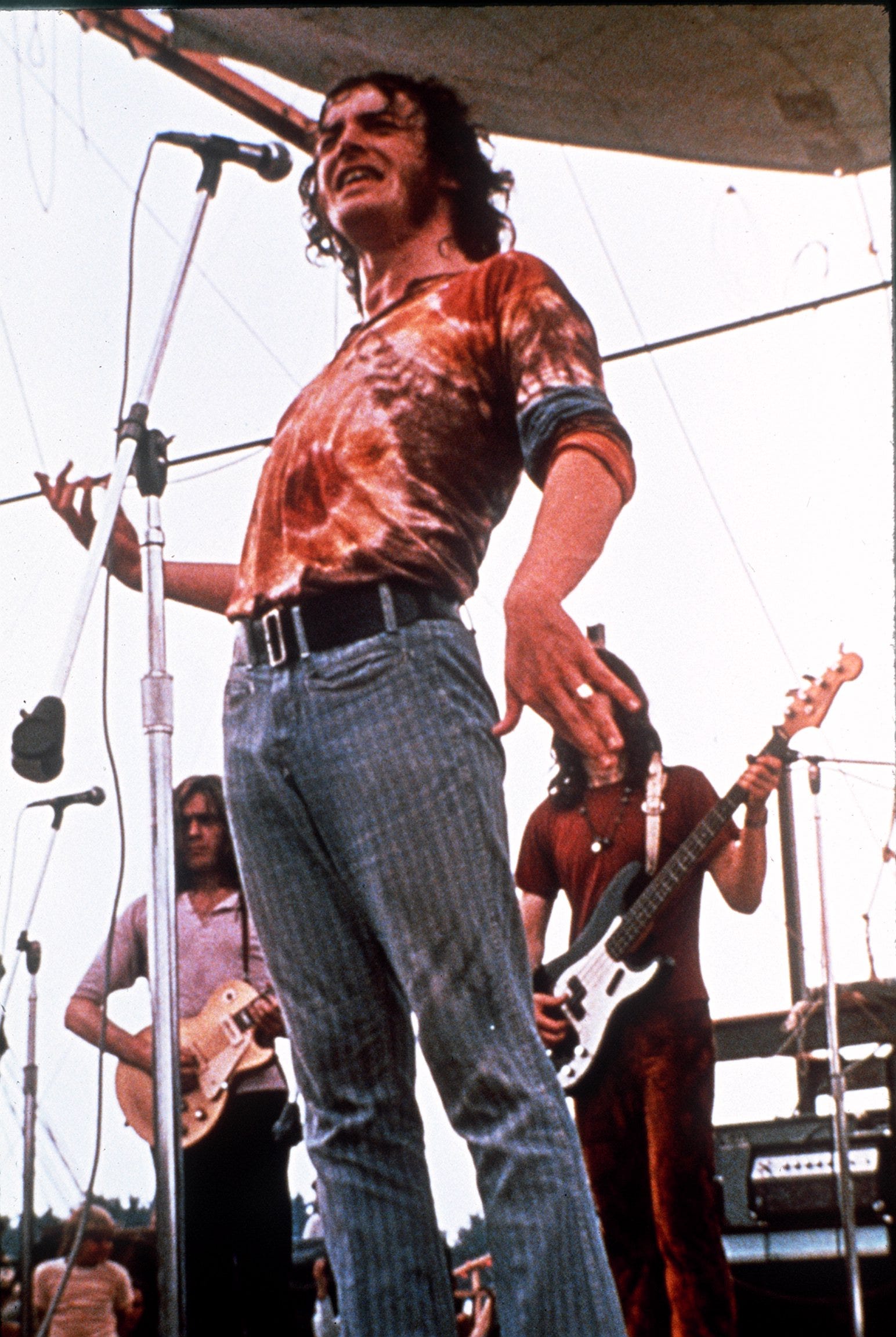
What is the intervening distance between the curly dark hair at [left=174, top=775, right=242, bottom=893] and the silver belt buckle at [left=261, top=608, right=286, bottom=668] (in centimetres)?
73

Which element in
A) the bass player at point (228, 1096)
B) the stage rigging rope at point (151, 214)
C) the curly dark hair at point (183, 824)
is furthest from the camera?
the stage rigging rope at point (151, 214)

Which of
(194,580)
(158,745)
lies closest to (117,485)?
(194,580)

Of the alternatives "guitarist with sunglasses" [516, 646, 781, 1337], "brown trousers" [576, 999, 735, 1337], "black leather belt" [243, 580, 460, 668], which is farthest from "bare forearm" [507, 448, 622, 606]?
"brown trousers" [576, 999, 735, 1337]

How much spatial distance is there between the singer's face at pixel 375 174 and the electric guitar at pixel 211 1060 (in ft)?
3.40

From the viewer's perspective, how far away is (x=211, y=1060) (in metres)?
1.97

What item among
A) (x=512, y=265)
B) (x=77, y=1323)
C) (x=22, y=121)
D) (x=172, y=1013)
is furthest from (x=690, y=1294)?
(x=22, y=121)

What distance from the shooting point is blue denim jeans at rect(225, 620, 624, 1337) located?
3.62ft

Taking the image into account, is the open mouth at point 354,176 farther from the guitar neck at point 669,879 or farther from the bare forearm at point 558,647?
the guitar neck at point 669,879

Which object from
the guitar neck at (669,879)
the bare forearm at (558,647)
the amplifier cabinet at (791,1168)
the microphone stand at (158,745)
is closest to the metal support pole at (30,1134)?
the microphone stand at (158,745)

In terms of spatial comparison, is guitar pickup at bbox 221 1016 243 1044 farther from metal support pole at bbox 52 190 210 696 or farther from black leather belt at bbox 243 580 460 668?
black leather belt at bbox 243 580 460 668

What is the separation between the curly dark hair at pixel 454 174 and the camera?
5.43 ft

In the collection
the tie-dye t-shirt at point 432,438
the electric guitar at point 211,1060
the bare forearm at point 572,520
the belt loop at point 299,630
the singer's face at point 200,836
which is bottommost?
the electric guitar at point 211,1060

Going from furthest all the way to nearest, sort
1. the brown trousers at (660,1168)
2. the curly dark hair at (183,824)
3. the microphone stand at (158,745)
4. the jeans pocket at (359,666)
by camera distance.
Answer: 1. the curly dark hair at (183,824)
2. the brown trousers at (660,1168)
3. the microphone stand at (158,745)
4. the jeans pocket at (359,666)

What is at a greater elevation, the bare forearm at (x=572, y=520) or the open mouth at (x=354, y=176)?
the open mouth at (x=354, y=176)
